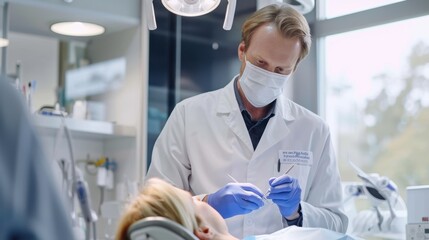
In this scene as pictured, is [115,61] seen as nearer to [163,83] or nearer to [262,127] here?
[163,83]

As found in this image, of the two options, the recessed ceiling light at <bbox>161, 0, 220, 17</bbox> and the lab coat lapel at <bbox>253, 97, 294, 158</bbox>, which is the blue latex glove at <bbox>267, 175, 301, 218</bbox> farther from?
the recessed ceiling light at <bbox>161, 0, 220, 17</bbox>

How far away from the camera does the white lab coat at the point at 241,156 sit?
2.31m

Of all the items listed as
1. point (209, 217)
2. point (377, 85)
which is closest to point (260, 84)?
point (209, 217)

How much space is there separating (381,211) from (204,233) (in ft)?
5.20

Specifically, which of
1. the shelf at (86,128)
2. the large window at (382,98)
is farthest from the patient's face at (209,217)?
the large window at (382,98)

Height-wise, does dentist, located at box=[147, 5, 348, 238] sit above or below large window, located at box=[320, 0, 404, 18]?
below

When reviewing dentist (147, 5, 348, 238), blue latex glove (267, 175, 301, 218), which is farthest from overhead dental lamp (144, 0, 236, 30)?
blue latex glove (267, 175, 301, 218)

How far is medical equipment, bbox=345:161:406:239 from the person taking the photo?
301 cm

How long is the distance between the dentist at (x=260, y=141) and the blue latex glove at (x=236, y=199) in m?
0.21

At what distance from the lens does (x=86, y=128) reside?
3.57m

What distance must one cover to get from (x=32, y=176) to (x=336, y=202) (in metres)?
1.77

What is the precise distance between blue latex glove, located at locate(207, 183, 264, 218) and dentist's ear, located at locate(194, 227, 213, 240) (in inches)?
11.5

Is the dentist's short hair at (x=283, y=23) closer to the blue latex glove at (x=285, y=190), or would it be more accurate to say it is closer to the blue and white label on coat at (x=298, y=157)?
the blue and white label on coat at (x=298, y=157)

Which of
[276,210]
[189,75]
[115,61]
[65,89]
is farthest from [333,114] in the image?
[276,210]
